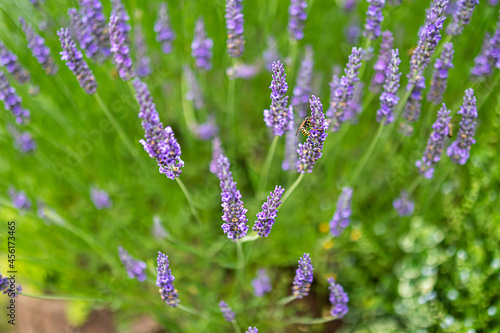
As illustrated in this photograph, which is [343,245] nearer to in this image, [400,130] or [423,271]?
[423,271]

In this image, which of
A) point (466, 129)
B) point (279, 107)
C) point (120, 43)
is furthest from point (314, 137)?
point (120, 43)

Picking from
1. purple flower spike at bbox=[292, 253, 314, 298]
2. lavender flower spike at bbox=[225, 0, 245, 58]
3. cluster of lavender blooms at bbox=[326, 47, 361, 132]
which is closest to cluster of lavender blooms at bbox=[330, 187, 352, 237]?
cluster of lavender blooms at bbox=[326, 47, 361, 132]

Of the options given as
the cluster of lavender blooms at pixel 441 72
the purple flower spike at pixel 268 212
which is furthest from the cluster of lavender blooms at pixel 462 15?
the purple flower spike at pixel 268 212

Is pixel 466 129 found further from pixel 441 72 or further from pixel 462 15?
pixel 462 15

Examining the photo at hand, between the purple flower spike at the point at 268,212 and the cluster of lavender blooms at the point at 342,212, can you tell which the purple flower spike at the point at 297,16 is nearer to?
the cluster of lavender blooms at the point at 342,212

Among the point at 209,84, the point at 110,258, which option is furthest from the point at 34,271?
the point at 209,84

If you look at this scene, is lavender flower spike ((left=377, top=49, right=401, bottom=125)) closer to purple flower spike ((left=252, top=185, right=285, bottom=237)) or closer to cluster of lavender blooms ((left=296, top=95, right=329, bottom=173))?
cluster of lavender blooms ((left=296, top=95, right=329, bottom=173))
